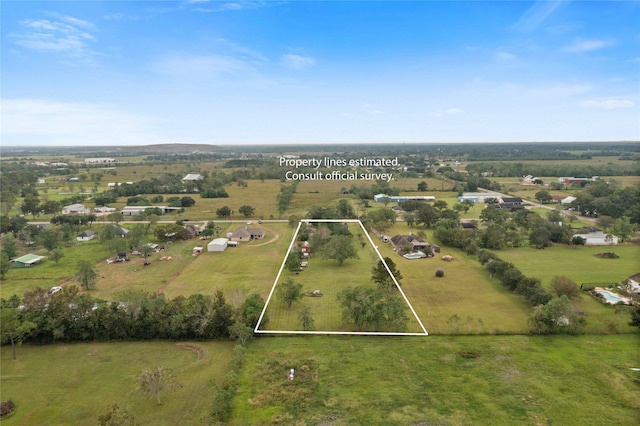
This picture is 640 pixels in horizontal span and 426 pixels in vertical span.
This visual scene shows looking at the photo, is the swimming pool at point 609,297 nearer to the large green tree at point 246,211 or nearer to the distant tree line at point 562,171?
the large green tree at point 246,211

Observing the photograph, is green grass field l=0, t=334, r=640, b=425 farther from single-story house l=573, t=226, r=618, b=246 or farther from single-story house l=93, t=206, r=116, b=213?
single-story house l=93, t=206, r=116, b=213

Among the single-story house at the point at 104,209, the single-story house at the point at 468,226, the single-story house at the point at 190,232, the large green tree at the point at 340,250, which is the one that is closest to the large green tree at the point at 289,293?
the large green tree at the point at 340,250

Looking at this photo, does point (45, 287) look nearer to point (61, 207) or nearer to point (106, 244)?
point (106, 244)

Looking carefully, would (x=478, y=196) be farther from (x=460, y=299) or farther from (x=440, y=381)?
(x=440, y=381)

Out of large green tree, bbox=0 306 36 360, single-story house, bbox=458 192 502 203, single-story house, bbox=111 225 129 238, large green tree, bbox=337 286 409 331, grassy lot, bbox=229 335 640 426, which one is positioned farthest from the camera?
single-story house, bbox=458 192 502 203

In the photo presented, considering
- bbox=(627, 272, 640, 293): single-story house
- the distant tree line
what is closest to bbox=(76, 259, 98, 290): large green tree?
bbox=(627, 272, 640, 293): single-story house

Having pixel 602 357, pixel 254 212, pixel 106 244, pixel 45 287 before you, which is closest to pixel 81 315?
pixel 45 287
